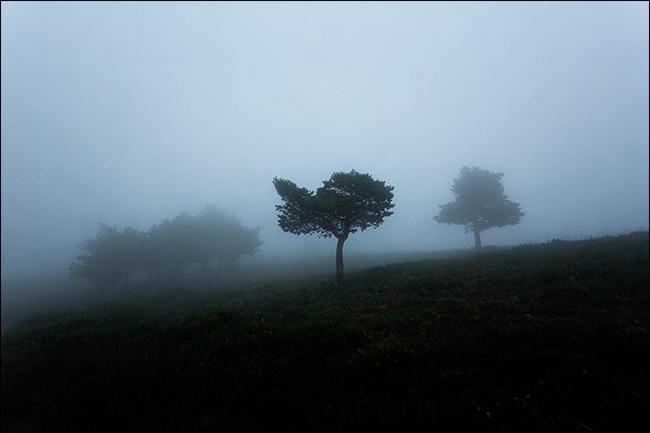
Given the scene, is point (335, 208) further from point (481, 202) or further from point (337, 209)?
point (481, 202)

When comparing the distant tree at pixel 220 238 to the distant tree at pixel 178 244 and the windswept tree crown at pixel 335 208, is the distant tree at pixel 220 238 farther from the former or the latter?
the windswept tree crown at pixel 335 208

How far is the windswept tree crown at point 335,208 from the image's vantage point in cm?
1767

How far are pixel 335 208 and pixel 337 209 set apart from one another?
163 millimetres

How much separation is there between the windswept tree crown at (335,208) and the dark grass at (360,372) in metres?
9.92

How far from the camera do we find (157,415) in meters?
4.06

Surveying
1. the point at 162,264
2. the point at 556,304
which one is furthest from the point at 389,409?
the point at 162,264

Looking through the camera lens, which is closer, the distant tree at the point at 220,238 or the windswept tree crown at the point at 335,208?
the windswept tree crown at the point at 335,208

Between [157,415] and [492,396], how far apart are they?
564 cm

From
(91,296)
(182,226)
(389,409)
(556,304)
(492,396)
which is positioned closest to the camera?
(389,409)

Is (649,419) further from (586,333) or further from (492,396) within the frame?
(586,333)

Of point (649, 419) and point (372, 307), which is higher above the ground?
point (649, 419)

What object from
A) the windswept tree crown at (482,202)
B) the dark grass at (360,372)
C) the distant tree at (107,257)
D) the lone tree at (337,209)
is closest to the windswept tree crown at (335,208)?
the lone tree at (337,209)

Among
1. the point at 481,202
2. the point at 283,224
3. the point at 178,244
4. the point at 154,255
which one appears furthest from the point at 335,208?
the point at 154,255

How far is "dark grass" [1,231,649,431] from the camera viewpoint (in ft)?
11.9
